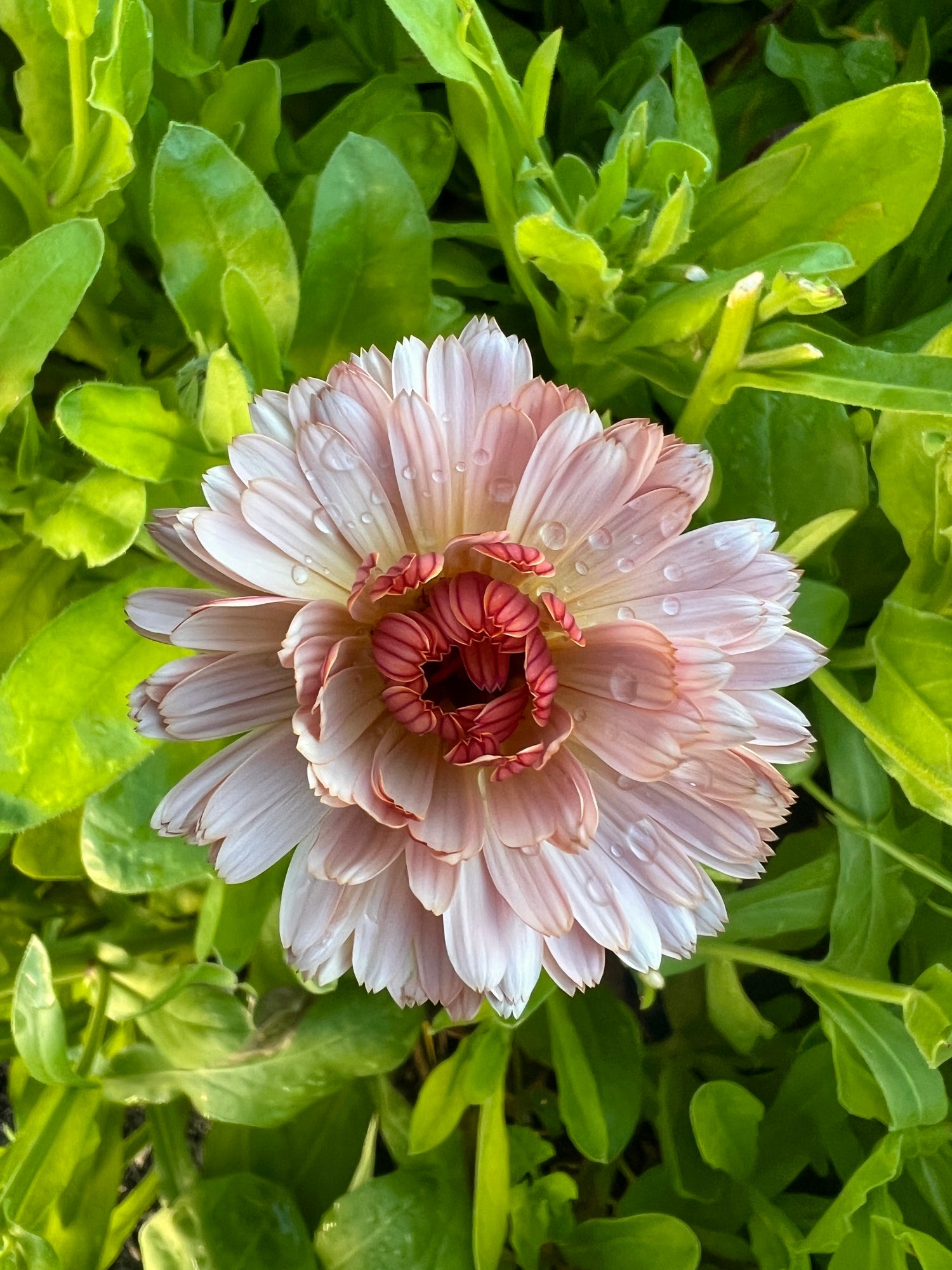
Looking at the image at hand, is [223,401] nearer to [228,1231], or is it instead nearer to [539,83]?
[539,83]

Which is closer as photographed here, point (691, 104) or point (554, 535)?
point (554, 535)

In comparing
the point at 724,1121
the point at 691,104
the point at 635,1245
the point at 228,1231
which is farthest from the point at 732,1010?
the point at 691,104

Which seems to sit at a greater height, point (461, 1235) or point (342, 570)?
point (342, 570)

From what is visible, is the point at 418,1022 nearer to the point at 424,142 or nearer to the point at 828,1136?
the point at 828,1136

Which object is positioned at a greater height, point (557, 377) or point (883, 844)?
point (557, 377)

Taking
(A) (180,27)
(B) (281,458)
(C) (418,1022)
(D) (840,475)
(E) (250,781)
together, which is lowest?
(C) (418,1022)

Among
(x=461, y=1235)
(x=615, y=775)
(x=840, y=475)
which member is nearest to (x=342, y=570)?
(x=615, y=775)

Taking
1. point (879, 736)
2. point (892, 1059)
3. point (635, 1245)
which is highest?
point (879, 736)
